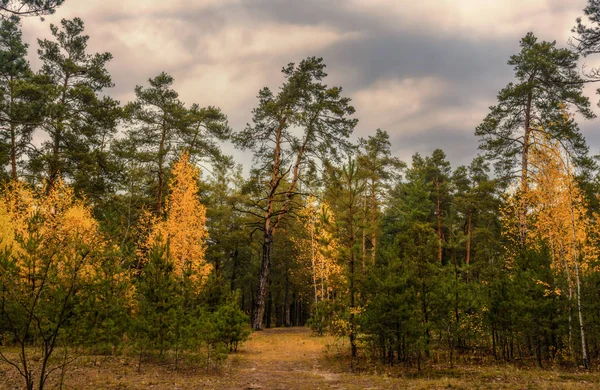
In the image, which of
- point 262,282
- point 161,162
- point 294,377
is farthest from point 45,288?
Result: point 161,162

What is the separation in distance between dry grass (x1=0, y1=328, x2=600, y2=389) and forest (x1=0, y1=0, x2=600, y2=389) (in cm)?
57

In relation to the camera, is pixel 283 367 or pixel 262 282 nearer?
pixel 283 367

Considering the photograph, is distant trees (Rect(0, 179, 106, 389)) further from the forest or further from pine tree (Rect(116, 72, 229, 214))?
pine tree (Rect(116, 72, 229, 214))

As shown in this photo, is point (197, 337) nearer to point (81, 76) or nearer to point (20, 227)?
point (20, 227)

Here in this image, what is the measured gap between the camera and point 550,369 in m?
10.4

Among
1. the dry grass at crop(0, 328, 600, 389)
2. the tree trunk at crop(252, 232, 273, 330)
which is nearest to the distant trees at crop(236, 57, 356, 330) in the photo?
the tree trunk at crop(252, 232, 273, 330)

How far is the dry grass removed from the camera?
8.25 meters

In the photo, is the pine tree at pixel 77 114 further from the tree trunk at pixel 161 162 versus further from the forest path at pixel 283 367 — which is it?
the forest path at pixel 283 367

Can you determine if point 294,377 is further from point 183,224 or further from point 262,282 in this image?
point 262,282

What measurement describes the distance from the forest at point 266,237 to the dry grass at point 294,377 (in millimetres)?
566

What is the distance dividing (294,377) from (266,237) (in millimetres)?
12259

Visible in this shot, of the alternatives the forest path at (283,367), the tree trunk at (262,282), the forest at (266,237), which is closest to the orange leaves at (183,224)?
the forest at (266,237)

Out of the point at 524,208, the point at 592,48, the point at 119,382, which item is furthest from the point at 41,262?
the point at 524,208

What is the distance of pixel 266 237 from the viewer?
22.1 meters
